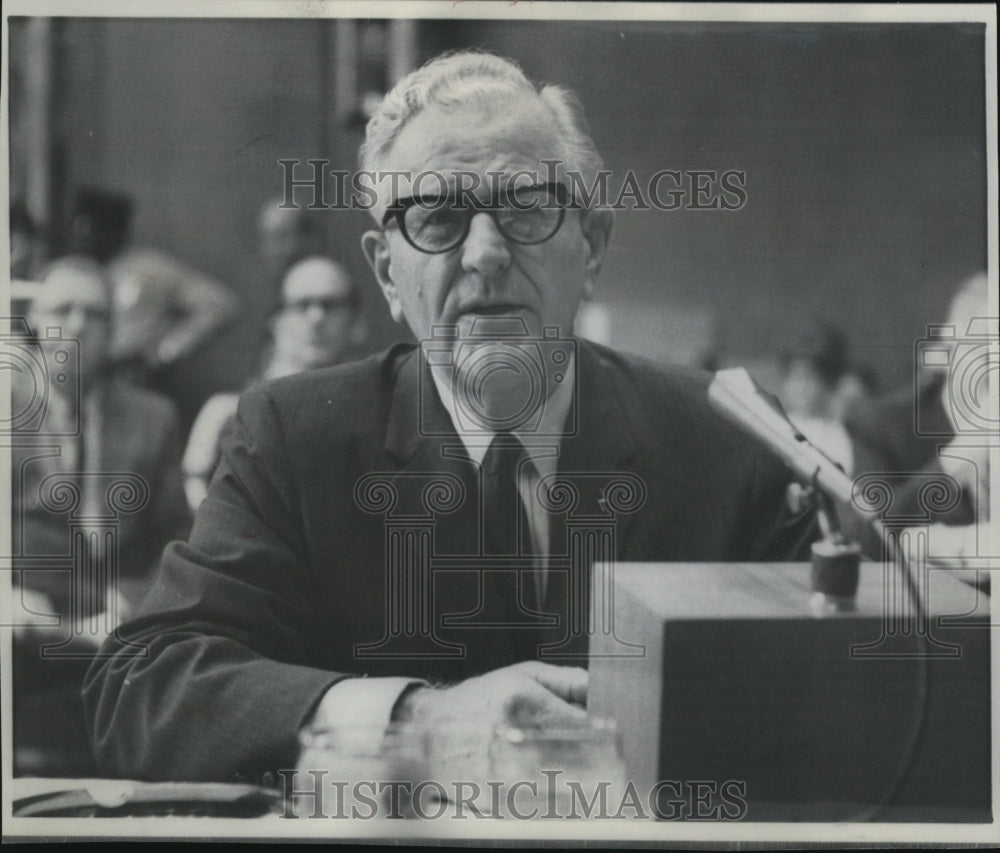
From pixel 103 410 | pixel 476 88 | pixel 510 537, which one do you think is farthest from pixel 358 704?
pixel 476 88

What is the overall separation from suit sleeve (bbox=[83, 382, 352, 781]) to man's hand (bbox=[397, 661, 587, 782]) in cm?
17

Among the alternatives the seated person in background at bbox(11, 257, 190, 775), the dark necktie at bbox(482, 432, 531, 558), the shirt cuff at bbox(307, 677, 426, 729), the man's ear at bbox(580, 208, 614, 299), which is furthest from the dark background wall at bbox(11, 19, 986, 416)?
the shirt cuff at bbox(307, 677, 426, 729)

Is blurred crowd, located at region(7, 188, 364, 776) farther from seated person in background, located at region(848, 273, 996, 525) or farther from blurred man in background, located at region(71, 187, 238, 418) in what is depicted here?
seated person in background, located at region(848, 273, 996, 525)

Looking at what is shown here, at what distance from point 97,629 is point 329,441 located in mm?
551

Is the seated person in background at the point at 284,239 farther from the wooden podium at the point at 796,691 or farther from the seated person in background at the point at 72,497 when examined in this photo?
the wooden podium at the point at 796,691

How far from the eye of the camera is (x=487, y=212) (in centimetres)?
175

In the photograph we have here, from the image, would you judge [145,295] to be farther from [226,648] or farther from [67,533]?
[226,648]

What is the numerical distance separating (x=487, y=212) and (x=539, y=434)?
403 millimetres

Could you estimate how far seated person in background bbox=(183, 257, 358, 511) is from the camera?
180cm

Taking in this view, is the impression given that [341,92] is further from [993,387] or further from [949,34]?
[993,387]

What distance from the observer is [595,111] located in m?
1.80

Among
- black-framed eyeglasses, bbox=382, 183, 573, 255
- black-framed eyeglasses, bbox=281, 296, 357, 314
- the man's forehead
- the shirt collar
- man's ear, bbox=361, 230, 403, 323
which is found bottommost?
the shirt collar

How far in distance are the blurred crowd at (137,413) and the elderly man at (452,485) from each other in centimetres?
7

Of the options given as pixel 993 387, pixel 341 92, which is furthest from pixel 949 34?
pixel 341 92
